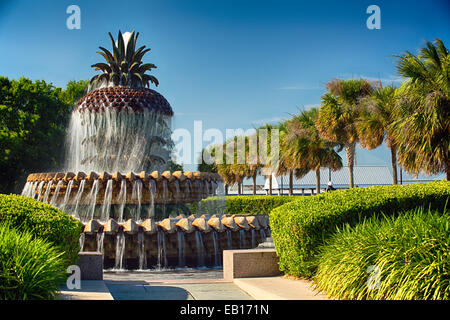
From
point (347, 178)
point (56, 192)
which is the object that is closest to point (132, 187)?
point (56, 192)

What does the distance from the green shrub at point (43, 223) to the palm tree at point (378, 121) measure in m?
21.1

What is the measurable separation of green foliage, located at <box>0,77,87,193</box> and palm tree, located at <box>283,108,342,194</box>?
19138 millimetres

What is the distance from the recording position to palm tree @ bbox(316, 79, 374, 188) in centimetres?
2938

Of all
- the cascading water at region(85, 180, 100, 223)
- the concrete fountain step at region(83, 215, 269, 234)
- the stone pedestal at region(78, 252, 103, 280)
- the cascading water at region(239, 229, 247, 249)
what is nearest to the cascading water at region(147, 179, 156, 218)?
the cascading water at region(85, 180, 100, 223)

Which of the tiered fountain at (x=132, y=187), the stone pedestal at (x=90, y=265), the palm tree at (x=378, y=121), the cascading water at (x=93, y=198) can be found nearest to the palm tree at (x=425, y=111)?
the palm tree at (x=378, y=121)

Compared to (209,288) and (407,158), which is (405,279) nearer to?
(209,288)

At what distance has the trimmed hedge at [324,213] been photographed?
7.15m

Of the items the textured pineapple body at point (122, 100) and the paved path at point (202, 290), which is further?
the textured pineapple body at point (122, 100)

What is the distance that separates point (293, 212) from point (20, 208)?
4495 millimetres

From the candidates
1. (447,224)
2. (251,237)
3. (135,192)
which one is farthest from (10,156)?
(447,224)

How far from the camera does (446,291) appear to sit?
4.56 metres

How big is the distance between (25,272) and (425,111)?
15778 millimetres

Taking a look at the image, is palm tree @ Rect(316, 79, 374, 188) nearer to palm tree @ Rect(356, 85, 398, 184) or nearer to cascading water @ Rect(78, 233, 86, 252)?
palm tree @ Rect(356, 85, 398, 184)

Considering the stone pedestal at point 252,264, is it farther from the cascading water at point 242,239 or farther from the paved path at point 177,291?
the cascading water at point 242,239
